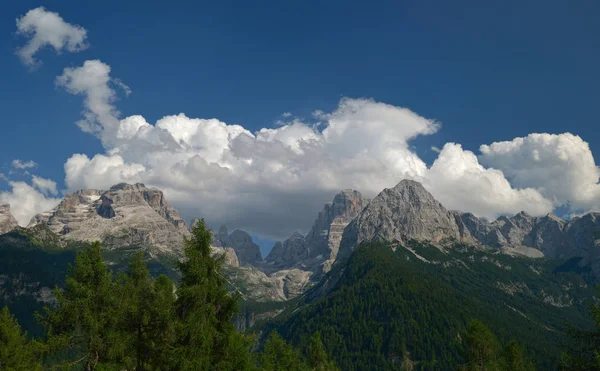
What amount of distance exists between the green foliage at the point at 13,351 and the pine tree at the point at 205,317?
486 inches

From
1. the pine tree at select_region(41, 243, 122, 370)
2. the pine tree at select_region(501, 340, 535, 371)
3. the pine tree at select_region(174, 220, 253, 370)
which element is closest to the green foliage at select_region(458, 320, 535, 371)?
the pine tree at select_region(501, 340, 535, 371)

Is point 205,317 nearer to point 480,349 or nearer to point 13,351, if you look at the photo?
point 13,351

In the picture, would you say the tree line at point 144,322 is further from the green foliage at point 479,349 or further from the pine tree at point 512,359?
the pine tree at point 512,359

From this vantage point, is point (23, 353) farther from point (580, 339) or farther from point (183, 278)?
point (580, 339)

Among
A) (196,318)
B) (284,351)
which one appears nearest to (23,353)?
(196,318)

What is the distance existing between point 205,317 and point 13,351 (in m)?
20.9

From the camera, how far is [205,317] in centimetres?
3544

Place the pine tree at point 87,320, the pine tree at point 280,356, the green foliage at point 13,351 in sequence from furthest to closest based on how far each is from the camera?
the pine tree at point 280,356
the green foliage at point 13,351
the pine tree at point 87,320

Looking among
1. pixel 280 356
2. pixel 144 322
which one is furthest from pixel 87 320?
pixel 280 356

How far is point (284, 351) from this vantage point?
74.1 m

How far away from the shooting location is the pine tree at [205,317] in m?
34.5

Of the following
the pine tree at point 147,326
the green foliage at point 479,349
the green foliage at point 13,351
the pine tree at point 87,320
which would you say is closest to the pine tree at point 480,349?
the green foliage at point 479,349

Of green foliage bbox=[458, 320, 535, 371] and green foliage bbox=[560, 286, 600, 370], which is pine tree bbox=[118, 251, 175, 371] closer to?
green foliage bbox=[560, 286, 600, 370]

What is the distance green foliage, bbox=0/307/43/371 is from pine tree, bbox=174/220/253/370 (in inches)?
486
